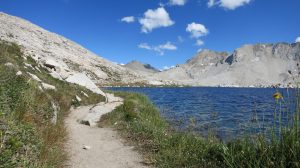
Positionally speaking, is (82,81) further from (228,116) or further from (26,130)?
(26,130)

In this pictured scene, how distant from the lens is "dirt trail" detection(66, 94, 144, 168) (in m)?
11.1

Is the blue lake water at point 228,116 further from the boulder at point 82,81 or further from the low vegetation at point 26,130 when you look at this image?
the boulder at point 82,81

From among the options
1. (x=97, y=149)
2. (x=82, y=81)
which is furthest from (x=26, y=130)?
(x=82, y=81)

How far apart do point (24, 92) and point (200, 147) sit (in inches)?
279

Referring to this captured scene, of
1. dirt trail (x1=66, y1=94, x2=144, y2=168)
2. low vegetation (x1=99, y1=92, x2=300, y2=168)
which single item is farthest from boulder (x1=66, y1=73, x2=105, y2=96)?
low vegetation (x1=99, y1=92, x2=300, y2=168)

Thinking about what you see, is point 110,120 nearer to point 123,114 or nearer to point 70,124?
point 123,114

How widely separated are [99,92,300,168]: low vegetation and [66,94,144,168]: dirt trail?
0.59 m

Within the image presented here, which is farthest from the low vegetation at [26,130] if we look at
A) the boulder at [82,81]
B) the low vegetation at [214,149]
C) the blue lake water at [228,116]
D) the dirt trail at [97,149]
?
the boulder at [82,81]

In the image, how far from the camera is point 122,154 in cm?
1239

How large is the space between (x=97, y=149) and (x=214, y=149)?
5005 millimetres

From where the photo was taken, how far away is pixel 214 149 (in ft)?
35.1

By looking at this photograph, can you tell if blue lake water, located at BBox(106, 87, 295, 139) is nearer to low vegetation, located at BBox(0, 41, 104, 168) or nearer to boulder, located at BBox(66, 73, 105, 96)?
low vegetation, located at BBox(0, 41, 104, 168)

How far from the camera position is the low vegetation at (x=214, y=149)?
7.74 m

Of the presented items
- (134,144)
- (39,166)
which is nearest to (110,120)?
(134,144)
